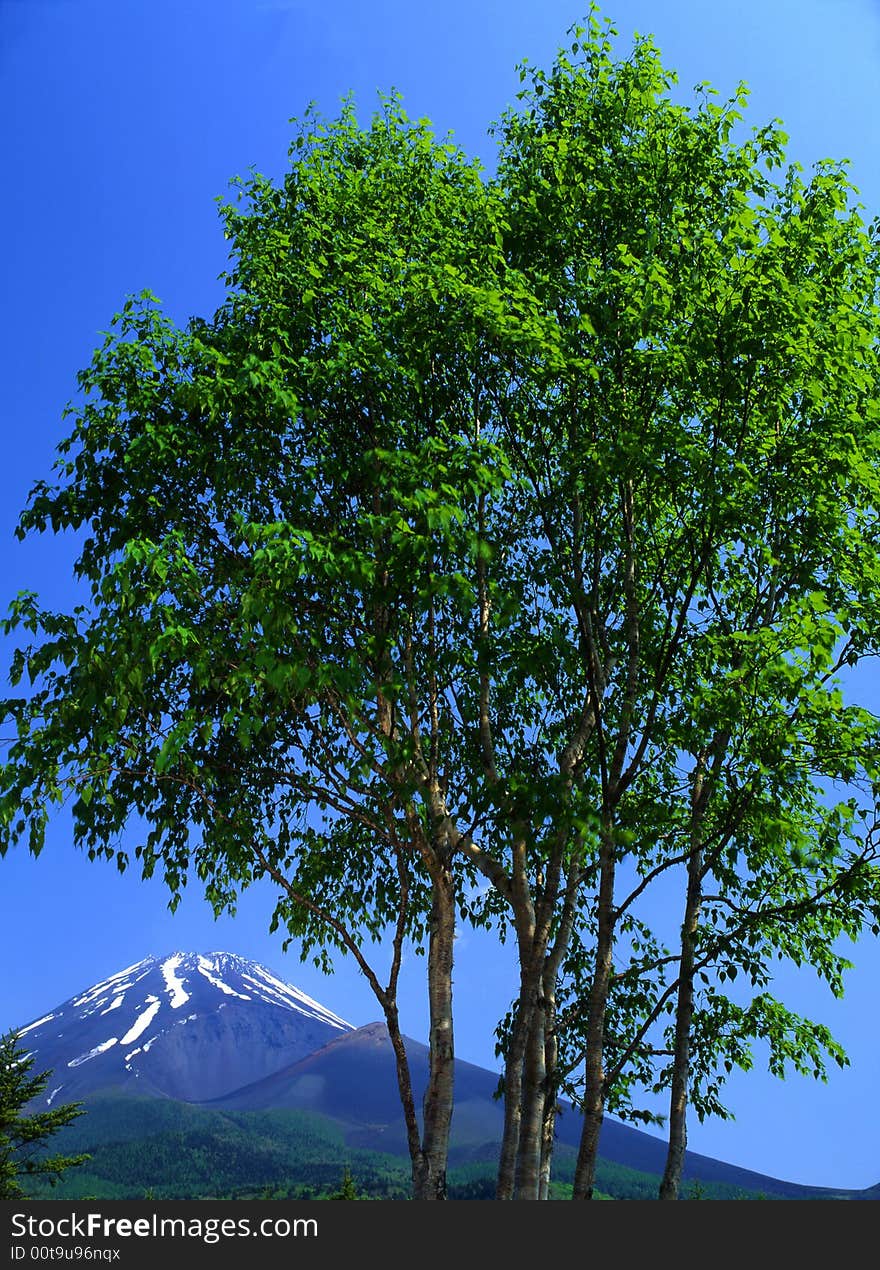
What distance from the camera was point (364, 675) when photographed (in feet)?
29.2

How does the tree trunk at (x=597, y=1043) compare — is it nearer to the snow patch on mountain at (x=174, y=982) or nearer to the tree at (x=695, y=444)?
the tree at (x=695, y=444)

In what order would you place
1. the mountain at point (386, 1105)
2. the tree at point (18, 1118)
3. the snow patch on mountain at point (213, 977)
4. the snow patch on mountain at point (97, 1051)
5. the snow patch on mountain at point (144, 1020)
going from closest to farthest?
the tree at point (18, 1118)
the mountain at point (386, 1105)
the snow patch on mountain at point (97, 1051)
the snow patch on mountain at point (144, 1020)
the snow patch on mountain at point (213, 977)

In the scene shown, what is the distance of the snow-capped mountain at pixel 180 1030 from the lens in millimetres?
138250

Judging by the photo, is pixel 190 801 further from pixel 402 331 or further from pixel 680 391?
pixel 680 391

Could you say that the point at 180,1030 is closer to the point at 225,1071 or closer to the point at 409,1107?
the point at 225,1071

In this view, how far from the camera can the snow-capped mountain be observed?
13825 cm

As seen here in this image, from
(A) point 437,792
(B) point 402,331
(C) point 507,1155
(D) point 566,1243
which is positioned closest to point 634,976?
(C) point 507,1155

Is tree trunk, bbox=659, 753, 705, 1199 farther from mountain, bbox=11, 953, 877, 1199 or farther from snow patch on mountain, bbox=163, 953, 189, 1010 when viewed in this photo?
snow patch on mountain, bbox=163, 953, 189, 1010

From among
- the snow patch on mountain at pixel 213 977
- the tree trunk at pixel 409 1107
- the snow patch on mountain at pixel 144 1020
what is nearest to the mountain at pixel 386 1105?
the snow patch on mountain at pixel 144 1020

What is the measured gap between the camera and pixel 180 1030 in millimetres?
144875

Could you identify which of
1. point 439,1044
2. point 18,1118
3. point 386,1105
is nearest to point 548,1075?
point 439,1044

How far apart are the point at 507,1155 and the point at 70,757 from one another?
6.36 metres

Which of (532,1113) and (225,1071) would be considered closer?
(532,1113)

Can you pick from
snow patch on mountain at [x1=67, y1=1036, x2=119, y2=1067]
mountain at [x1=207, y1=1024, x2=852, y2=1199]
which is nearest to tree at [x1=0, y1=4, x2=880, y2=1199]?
mountain at [x1=207, y1=1024, x2=852, y2=1199]
